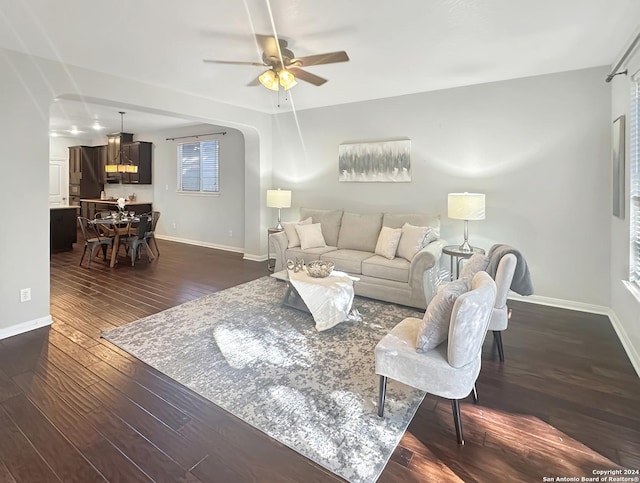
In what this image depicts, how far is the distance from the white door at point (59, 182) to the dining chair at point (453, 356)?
1189 centimetres

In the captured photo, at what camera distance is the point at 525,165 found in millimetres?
4281

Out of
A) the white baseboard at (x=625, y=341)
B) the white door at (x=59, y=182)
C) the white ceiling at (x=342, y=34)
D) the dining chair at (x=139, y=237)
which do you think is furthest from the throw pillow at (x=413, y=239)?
the white door at (x=59, y=182)

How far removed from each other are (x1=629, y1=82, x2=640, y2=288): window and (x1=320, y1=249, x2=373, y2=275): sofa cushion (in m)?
2.62

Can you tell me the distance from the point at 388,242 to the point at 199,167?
5333 mm

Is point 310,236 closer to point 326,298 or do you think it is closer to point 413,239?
point 413,239

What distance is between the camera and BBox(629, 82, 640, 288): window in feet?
9.66

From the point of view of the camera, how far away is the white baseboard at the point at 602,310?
9.34 feet

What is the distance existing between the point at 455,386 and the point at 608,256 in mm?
3237

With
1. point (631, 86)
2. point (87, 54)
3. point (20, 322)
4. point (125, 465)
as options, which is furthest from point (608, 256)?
point (20, 322)

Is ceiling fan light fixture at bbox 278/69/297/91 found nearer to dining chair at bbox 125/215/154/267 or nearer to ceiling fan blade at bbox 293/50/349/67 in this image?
ceiling fan blade at bbox 293/50/349/67

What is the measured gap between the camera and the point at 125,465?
1.76 metres

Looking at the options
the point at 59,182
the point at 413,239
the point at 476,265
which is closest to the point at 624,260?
the point at 476,265

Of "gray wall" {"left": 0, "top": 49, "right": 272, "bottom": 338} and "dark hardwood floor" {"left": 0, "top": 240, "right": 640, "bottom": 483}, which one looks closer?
"dark hardwood floor" {"left": 0, "top": 240, "right": 640, "bottom": 483}

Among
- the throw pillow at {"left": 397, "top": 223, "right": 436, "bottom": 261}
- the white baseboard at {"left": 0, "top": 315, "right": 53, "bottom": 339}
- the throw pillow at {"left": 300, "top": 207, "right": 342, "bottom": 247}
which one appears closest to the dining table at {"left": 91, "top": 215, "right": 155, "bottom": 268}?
the white baseboard at {"left": 0, "top": 315, "right": 53, "bottom": 339}
